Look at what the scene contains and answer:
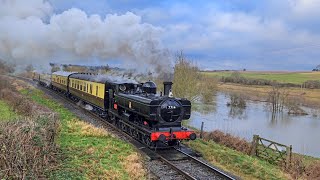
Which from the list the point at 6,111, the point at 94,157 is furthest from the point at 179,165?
the point at 6,111

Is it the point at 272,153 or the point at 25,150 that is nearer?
the point at 25,150

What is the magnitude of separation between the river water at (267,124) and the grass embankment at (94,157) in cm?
1524

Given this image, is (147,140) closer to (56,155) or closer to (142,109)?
(142,109)

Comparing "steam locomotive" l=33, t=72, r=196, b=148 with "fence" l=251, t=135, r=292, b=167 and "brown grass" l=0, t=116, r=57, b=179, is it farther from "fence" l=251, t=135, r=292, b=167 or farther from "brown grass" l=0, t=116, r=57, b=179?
"brown grass" l=0, t=116, r=57, b=179

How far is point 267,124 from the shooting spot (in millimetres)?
40656

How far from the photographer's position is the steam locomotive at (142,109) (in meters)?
14.1

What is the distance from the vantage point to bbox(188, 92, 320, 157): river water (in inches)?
1214

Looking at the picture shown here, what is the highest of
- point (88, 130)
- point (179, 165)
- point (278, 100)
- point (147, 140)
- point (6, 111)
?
point (6, 111)

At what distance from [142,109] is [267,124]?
97.1 feet

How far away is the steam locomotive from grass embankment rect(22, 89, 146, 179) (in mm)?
1340

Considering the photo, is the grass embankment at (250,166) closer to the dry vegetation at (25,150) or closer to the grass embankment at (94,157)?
the grass embankment at (94,157)

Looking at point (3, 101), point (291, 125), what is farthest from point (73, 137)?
point (291, 125)

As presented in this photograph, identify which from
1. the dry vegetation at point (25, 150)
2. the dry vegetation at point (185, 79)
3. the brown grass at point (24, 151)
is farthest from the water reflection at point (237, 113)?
the brown grass at point (24, 151)

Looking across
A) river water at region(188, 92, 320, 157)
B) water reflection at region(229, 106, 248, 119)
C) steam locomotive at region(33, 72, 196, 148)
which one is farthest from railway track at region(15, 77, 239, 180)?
water reflection at region(229, 106, 248, 119)
